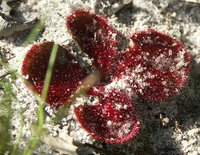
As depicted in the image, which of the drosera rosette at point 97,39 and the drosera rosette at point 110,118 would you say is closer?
the drosera rosette at point 110,118

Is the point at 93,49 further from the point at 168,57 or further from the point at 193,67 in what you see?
the point at 193,67

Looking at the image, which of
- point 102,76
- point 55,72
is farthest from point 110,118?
point 55,72

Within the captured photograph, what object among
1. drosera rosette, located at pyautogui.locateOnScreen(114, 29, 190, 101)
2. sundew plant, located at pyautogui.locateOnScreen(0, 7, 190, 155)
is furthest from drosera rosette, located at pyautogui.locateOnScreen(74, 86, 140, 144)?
drosera rosette, located at pyautogui.locateOnScreen(114, 29, 190, 101)

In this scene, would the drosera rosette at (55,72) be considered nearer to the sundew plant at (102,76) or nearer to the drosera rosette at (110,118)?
the sundew plant at (102,76)

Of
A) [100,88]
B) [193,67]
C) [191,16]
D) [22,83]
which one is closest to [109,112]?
[100,88]

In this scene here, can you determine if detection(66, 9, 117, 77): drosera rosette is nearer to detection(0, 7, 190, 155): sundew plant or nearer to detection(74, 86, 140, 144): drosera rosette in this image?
detection(0, 7, 190, 155): sundew plant

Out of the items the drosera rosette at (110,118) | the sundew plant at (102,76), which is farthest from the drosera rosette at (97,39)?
the drosera rosette at (110,118)
